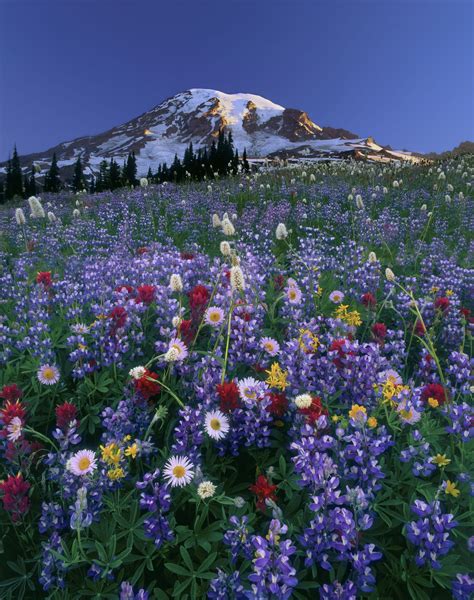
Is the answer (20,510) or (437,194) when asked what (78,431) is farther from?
(437,194)

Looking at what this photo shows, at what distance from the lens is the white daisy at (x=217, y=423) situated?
2131 millimetres

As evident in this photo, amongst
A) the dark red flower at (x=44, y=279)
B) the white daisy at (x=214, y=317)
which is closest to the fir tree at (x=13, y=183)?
the dark red flower at (x=44, y=279)

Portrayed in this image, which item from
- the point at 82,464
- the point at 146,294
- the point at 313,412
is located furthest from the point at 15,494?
the point at 146,294

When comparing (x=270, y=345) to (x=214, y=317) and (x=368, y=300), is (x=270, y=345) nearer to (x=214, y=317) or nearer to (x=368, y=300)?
(x=214, y=317)

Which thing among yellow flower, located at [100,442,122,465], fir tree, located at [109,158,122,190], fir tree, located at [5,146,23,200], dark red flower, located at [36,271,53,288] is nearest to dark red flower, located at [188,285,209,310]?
yellow flower, located at [100,442,122,465]

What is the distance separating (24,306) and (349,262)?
3.70 m

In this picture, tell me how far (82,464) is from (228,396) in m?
0.80

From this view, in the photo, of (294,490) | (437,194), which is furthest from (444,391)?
(437,194)

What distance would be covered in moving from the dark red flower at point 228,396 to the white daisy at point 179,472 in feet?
1.16

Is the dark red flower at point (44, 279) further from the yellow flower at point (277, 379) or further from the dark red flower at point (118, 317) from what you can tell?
the yellow flower at point (277, 379)

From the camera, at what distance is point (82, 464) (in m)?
2.00

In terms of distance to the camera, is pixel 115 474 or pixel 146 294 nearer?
pixel 115 474

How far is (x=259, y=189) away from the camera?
37.8ft

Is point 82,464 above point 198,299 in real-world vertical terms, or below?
below
